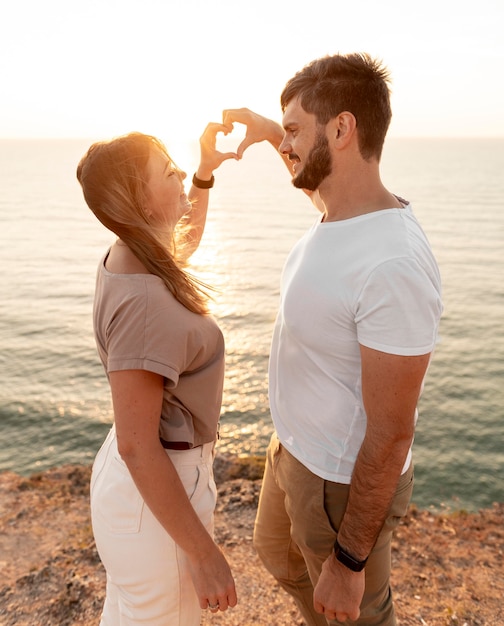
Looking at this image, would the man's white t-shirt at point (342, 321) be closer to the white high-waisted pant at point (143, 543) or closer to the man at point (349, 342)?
the man at point (349, 342)

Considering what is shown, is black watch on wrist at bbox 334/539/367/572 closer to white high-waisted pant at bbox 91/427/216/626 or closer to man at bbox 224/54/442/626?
man at bbox 224/54/442/626

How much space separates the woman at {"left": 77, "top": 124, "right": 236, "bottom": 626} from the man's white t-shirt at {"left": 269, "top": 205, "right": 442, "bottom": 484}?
43cm

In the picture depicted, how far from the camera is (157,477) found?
2299mm

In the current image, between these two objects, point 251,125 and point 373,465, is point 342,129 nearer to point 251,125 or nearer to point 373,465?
point 251,125

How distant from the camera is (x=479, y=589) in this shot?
210 inches

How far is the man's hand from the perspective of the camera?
8.50 ft

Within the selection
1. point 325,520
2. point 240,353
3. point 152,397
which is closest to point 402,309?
point 152,397

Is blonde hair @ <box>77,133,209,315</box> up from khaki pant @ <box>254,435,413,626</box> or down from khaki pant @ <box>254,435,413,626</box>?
up

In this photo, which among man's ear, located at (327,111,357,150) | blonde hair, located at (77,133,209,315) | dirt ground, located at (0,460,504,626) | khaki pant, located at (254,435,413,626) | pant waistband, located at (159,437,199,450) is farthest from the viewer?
dirt ground, located at (0,460,504,626)

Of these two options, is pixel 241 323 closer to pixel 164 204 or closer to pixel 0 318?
pixel 0 318

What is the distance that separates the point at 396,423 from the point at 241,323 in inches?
836

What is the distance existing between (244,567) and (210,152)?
3.89 metres

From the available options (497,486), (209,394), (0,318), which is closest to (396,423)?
(209,394)


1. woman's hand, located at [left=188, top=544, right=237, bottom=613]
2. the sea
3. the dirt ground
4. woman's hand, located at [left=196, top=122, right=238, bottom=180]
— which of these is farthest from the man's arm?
the dirt ground
